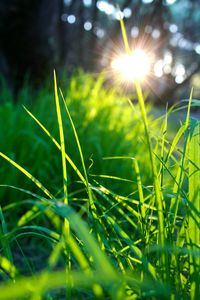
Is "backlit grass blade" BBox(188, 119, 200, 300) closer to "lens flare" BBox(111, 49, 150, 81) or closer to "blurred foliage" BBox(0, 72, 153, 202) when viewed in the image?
"lens flare" BBox(111, 49, 150, 81)

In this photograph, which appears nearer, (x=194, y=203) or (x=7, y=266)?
(x=7, y=266)

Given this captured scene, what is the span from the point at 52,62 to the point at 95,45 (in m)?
2.78

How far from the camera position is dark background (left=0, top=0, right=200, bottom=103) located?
364cm

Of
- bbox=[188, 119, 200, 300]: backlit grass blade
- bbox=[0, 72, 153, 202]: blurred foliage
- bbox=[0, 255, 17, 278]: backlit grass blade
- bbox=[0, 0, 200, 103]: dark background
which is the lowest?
bbox=[0, 255, 17, 278]: backlit grass blade

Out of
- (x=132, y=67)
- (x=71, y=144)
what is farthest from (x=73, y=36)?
(x=132, y=67)

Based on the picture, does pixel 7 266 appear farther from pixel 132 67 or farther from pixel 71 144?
pixel 71 144

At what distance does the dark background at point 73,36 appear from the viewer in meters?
3.64

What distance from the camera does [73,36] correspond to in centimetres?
559

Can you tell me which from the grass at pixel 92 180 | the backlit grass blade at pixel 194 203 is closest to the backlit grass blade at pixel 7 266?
the grass at pixel 92 180

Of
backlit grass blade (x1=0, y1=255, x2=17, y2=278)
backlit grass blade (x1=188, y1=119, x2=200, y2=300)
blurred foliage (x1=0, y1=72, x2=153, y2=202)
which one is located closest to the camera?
backlit grass blade (x1=0, y1=255, x2=17, y2=278)

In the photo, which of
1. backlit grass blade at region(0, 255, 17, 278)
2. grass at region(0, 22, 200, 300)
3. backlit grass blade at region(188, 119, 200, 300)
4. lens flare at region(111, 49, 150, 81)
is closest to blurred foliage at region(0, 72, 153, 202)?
grass at region(0, 22, 200, 300)

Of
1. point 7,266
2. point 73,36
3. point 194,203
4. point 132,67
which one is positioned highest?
point 73,36

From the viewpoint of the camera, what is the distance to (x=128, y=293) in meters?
0.64

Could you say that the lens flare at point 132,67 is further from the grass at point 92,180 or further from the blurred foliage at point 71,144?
the blurred foliage at point 71,144
